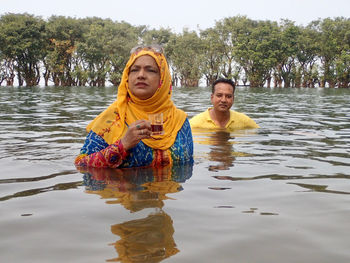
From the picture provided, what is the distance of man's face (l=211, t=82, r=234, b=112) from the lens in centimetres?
751

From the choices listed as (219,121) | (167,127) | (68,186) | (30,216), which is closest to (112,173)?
(68,186)

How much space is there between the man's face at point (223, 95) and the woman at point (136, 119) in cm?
343

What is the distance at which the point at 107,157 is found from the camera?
381 centimetres

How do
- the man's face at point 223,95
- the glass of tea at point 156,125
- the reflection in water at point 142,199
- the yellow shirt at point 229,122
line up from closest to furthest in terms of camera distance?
the reflection in water at point 142,199 < the glass of tea at point 156,125 < the man's face at point 223,95 < the yellow shirt at point 229,122

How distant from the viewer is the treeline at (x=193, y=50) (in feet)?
152

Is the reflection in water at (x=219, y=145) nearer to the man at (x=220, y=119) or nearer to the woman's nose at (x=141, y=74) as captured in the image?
the man at (x=220, y=119)

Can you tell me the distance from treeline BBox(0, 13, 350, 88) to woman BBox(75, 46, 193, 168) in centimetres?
4307

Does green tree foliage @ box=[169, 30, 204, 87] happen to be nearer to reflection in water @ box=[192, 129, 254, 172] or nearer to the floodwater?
reflection in water @ box=[192, 129, 254, 172]

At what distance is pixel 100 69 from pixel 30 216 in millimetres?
49332

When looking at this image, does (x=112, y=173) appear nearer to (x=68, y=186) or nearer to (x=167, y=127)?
(x=68, y=186)

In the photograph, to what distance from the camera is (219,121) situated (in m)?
8.10

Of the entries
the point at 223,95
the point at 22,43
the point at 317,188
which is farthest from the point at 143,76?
the point at 22,43

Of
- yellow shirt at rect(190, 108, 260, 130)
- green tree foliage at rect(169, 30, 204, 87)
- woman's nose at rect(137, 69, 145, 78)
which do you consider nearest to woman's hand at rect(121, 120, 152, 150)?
woman's nose at rect(137, 69, 145, 78)

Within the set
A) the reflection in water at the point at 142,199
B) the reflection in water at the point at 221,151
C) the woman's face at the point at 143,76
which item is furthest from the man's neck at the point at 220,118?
the woman's face at the point at 143,76
